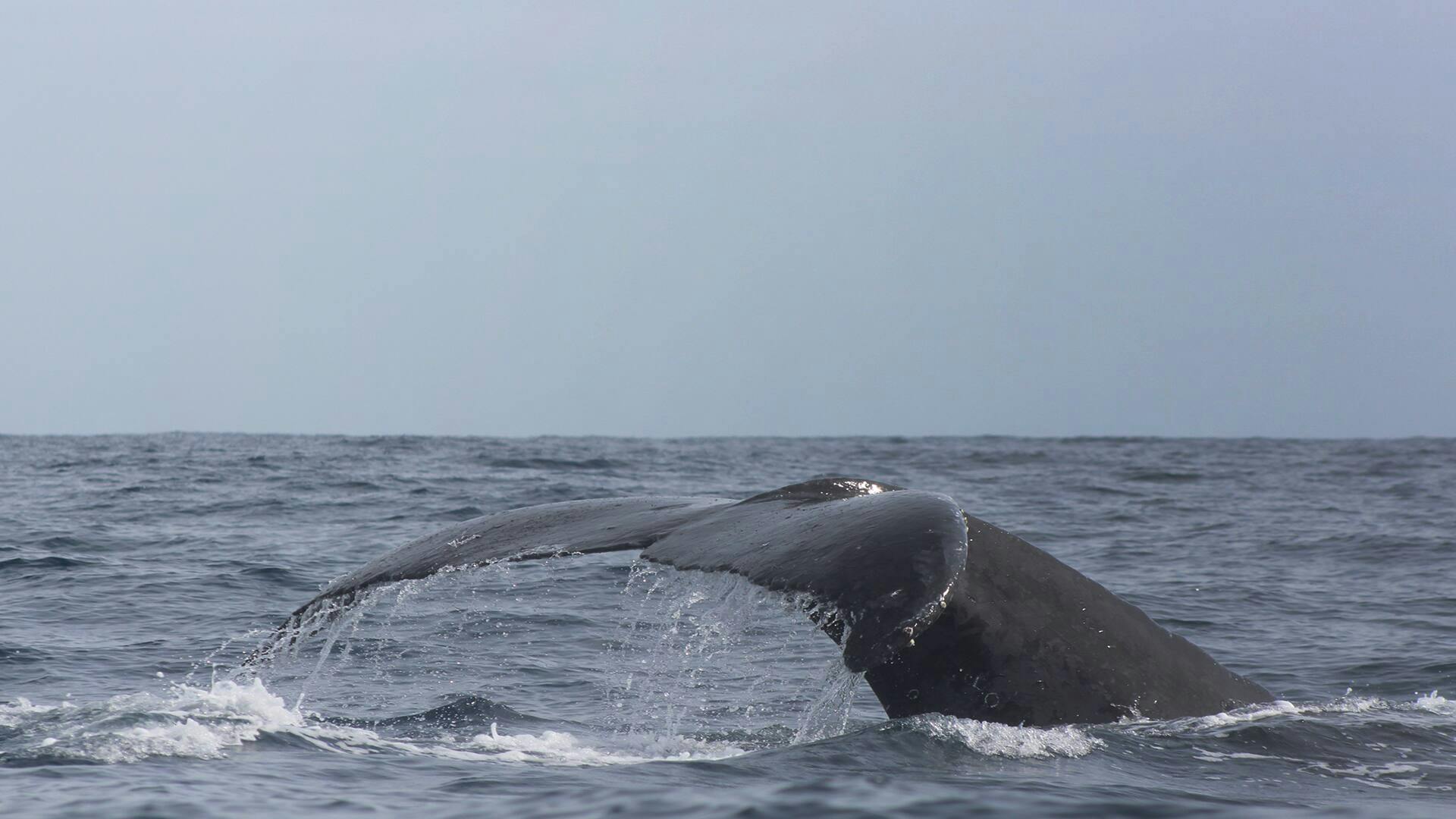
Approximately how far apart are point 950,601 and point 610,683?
332 cm

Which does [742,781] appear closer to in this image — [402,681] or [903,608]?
[903,608]

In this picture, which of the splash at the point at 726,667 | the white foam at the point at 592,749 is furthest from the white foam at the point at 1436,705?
the white foam at the point at 592,749

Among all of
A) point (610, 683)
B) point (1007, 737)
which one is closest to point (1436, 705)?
point (1007, 737)

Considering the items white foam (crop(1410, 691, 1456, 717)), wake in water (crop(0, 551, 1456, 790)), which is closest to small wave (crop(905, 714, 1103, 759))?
wake in water (crop(0, 551, 1456, 790))

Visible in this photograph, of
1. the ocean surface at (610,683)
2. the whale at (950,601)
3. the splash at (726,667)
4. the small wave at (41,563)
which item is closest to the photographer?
the splash at (726,667)

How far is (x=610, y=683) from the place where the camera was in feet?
24.7

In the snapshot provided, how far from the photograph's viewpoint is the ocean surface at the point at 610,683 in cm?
447

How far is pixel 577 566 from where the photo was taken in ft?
39.1

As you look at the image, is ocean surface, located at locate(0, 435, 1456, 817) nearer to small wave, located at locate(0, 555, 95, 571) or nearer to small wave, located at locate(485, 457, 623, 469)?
small wave, located at locate(0, 555, 95, 571)

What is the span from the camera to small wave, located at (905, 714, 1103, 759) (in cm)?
470

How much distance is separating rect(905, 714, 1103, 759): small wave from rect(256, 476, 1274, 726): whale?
4 centimetres

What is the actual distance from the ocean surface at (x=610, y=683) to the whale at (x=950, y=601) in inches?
3.9

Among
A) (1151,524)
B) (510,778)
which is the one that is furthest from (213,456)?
(510,778)

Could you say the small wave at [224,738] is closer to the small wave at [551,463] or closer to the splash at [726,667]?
the splash at [726,667]
